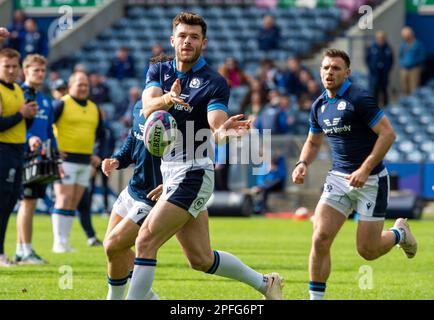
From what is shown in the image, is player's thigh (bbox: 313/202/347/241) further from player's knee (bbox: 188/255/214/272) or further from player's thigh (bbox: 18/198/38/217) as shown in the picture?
player's thigh (bbox: 18/198/38/217)

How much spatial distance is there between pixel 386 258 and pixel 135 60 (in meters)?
17.5

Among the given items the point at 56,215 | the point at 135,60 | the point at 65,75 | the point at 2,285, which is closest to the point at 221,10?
the point at 135,60

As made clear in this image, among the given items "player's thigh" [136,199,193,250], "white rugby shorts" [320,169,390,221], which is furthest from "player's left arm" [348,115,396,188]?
"player's thigh" [136,199,193,250]

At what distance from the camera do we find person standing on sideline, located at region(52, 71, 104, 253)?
14375 millimetres

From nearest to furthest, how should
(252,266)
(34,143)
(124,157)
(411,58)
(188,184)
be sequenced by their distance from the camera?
(188,184) < (124,157) < (252,266) < (34,143) < (411,58)

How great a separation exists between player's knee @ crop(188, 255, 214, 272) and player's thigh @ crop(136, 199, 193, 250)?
0.40m

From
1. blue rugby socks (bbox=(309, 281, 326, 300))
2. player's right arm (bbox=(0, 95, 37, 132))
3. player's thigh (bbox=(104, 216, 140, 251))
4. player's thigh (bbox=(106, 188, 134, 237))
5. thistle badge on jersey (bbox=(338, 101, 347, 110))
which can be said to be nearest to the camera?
player's thigh (bbox=(104, 216, 140, 251))

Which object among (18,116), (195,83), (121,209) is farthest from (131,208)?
(18,116)

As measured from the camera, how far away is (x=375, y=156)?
348 inches

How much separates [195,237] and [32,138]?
5.19 m

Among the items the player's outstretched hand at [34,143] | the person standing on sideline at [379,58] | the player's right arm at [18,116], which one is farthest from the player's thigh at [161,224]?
the person standing on sideline at [379,58]

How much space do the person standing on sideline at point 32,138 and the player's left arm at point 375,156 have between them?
16.7 ft

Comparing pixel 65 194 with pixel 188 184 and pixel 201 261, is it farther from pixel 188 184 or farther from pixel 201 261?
pixel 188 184
